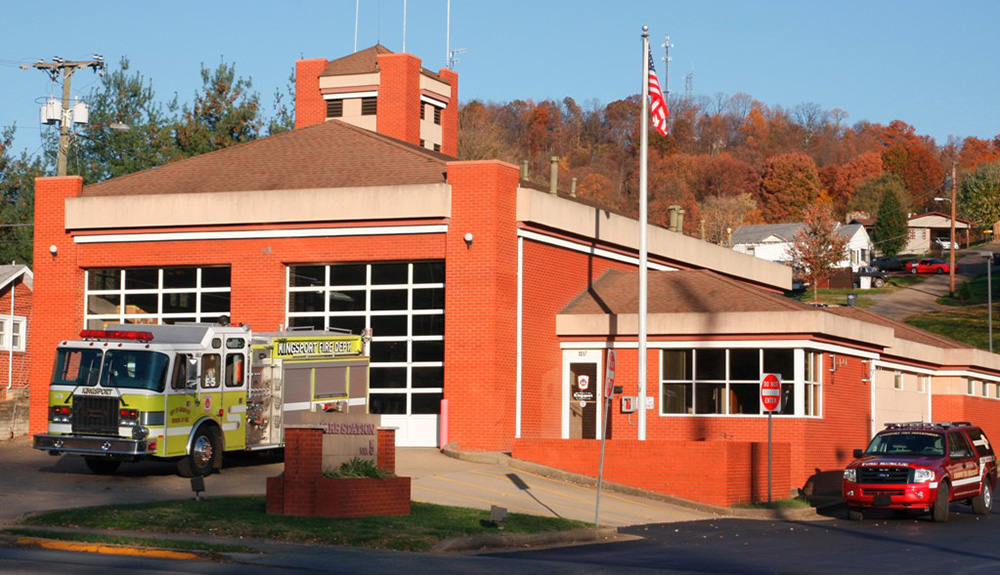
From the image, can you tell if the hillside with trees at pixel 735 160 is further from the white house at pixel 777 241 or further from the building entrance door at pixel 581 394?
the building entrance door at pixel 581 394

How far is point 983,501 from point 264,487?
1493cm

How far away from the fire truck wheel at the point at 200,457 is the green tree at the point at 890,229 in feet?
359

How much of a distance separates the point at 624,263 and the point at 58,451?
61.4 ft

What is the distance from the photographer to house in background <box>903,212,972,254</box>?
136m

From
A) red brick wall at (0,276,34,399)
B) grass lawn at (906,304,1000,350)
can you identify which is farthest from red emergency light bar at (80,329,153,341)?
Result: grass lawn at (906,304,1000,350)

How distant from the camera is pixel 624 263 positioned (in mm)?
38031

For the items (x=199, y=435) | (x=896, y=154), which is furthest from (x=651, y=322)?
(x=896, y=154)

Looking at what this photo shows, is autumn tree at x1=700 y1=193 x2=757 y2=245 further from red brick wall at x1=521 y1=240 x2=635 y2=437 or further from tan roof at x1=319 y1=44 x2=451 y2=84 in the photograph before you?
red brick wall at x1=521 y1=240 x2=635 y2=437

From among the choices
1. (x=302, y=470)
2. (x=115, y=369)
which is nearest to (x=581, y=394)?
(x=115, y=369)

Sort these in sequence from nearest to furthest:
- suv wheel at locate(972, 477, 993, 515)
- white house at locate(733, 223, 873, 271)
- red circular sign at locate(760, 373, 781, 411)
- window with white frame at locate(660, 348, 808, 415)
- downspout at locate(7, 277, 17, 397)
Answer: suv wheel at locate(972, 477, 993, 515) < red circular sign at locate(760, 373, 781, 411) < window with white frame at locate(660, 348, 808, 415) < downspout at locate(7, 277, 17, 397) < white house at locate(733, 223, 873, 271)

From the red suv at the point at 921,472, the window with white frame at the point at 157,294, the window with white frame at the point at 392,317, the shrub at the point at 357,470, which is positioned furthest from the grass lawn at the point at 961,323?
the shrub at the point at 357,470

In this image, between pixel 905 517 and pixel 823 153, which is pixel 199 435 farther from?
pixel 823 153

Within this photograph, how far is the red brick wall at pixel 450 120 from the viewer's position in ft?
157

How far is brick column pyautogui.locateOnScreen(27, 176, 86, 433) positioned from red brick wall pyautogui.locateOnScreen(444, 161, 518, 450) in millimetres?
10472
